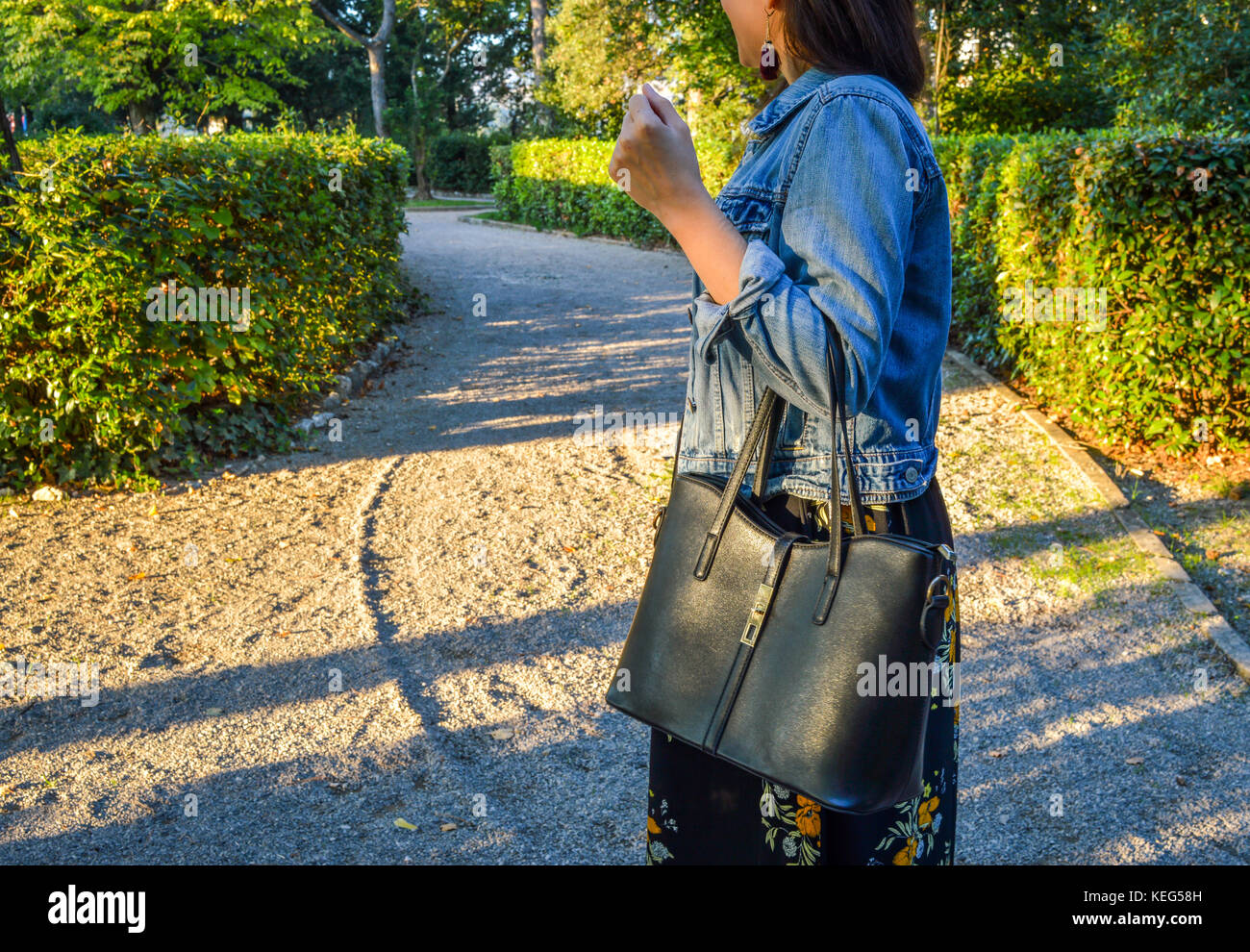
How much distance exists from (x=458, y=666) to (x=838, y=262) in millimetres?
3302

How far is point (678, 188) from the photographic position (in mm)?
1510

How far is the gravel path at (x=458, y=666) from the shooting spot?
326 centimetres

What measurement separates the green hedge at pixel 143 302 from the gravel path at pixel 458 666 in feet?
1.37

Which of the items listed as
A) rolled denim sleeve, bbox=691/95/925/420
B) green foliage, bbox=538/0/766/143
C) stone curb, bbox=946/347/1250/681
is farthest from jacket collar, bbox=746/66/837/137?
green foliage, bbox=538/0/766/143

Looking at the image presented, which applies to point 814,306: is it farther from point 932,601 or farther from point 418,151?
point 418,151

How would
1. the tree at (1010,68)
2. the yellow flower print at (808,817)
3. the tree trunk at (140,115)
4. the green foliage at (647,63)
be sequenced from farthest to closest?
the tree trunk at (140,115), the tree at (1010,68), the green foliage at (647,63), the yellow flower print at (808,817)

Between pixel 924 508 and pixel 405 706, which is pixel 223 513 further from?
pixel 924 508

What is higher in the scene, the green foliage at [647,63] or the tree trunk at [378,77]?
the tree trunk at [378,77]

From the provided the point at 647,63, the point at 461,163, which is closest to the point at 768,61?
the point at 647,63

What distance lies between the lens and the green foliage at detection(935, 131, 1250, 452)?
608 centimetres

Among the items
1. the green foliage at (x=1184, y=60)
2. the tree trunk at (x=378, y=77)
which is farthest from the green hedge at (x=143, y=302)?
the tree trunk at (x=378, y=77)

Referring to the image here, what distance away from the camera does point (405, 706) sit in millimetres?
3984

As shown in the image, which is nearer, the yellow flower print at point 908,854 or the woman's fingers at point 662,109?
the woman's fingers at point 662,109

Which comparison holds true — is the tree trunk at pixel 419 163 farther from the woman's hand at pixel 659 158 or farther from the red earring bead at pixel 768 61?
the woman's hand at pixel 659 158
